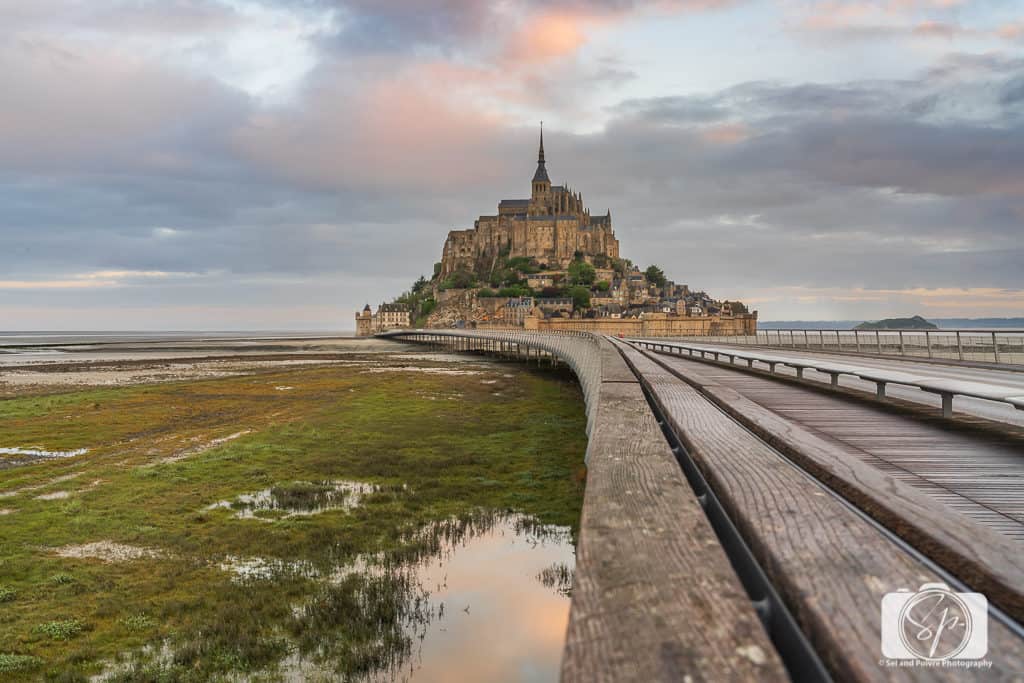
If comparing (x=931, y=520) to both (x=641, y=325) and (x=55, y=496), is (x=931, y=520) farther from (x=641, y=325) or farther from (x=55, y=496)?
(x=641, y=325)

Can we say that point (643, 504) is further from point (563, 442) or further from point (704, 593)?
point (563, 442)

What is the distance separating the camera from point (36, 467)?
493 inches

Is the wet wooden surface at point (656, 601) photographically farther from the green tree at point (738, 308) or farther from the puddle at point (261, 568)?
the green tree at point (738, 308)

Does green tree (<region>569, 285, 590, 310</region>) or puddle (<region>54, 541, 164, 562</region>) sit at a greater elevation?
green tree (<region>569, 285, 590, 310</region>)

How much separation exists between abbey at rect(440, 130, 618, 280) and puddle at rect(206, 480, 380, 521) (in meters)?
130

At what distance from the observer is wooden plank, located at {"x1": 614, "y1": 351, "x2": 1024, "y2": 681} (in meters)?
1.17

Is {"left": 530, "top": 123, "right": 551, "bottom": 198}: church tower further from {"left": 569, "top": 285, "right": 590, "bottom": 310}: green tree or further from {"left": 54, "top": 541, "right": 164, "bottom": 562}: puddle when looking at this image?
{"left": 54, "top": 541, "right": 164, "bottom": 562}: puddle

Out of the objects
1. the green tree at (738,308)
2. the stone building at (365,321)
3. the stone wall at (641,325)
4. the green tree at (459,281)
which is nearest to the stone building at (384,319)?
the stone building at (365,321)

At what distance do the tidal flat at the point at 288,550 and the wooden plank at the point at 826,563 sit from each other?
12.2 ft

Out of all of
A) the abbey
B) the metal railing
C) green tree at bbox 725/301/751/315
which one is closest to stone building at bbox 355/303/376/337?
the abbey

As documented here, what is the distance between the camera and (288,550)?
771 centimetres

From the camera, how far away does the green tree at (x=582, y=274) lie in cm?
13275

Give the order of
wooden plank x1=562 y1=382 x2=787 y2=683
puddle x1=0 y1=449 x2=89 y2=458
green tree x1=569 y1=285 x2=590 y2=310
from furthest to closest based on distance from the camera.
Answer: green tree x1=569 y1=285 x2=590 y2=310
puddle x1=0 y1=449 x2=89 y2=458
wooden plank x1=562 y1=382 x2=787 y2=683

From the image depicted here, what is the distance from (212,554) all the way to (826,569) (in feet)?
25.3
